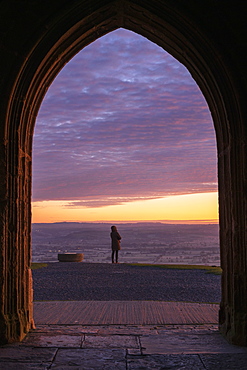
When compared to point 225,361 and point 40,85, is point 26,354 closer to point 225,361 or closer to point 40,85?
point 225,361

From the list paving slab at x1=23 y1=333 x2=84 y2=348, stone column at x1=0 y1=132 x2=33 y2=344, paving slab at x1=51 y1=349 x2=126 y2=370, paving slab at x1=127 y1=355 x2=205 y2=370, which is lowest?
paving slab at x1=23 y1=333 x2=84 y2=348

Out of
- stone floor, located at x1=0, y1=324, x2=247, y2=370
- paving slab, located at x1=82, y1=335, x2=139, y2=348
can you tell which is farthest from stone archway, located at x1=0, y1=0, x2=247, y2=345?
paving slab, located at x1=82, y1=335, x2=139, y2=348

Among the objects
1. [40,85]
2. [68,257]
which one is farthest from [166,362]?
[68,257]

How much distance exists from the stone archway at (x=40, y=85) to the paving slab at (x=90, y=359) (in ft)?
3.09

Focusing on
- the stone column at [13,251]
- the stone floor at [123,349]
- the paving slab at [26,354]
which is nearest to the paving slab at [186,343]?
the stone floor at [123,349]

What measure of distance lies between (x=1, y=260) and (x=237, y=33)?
404 cm

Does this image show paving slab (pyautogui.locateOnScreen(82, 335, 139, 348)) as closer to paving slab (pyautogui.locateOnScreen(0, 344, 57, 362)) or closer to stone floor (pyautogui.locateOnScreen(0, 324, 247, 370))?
stone floor (pyautogui.locateOnScreen(0, 324, 247, 370))

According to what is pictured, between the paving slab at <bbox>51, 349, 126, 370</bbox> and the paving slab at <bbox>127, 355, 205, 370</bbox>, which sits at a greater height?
the paving slab at <bbox>127, 355, 205, 370</bbox>

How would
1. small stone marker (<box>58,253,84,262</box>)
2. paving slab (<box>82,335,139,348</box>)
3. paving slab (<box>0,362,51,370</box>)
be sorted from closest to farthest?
paving slab (<box>0,362,51,370</box>) < paving slab (<box>82,335,139,348</box>) < small stone marker (<box>58,253,84,262</box>)

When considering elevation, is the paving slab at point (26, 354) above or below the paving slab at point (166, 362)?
below

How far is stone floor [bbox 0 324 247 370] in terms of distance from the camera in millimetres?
4309

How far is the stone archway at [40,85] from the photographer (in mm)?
5289

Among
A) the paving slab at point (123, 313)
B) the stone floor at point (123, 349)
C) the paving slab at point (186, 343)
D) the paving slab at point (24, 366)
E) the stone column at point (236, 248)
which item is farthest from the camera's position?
the paving slab at point (123, 313)

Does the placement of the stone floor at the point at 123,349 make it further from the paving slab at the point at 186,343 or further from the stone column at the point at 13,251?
the stone column at the point at 13,251
